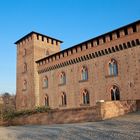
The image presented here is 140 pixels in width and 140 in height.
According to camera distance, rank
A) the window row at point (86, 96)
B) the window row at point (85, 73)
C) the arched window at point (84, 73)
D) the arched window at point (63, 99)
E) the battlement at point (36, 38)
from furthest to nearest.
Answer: the battlement at point (36, 38), the arched window at point (63, 99), the arched window at point (84, 73), the window row at point (85, 73), the window row at point (86, 96)

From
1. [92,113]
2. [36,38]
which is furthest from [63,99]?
[36,38]

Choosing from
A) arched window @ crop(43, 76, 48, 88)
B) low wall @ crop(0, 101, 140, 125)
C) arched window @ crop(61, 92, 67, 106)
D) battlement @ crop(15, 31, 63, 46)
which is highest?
battlement @ crop(15, 31, 63, 46)

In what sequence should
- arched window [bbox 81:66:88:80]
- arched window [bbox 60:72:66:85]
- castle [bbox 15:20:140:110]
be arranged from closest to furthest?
castle [bbox 15:20:140:110]
arched window [bbox 81:66:88:80]
arched window [bbox 60:72:66:85]

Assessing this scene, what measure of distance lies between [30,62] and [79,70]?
11.1 meters

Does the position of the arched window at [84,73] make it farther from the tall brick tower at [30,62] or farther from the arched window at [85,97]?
the tall brick tower at [30,62]

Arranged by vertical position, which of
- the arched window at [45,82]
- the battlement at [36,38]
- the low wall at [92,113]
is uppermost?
the battlement at [36,38]

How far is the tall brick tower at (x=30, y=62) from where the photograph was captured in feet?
117

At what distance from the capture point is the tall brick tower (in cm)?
3559

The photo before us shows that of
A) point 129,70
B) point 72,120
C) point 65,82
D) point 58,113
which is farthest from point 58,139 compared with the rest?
point 65,82

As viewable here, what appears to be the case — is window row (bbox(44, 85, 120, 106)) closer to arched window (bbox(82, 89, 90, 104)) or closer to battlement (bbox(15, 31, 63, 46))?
arched window (bbox(82, 89, 90, 104))

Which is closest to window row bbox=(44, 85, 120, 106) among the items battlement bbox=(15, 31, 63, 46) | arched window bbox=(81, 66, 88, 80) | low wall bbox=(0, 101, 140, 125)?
arched window bbox=(81, 66, 88, 80)

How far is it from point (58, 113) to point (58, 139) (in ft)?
36.5

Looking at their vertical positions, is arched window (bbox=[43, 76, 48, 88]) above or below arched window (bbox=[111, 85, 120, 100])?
above

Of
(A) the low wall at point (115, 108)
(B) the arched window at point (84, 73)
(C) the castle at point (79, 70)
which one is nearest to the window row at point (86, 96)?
(C) the castle at point (79, 70)
